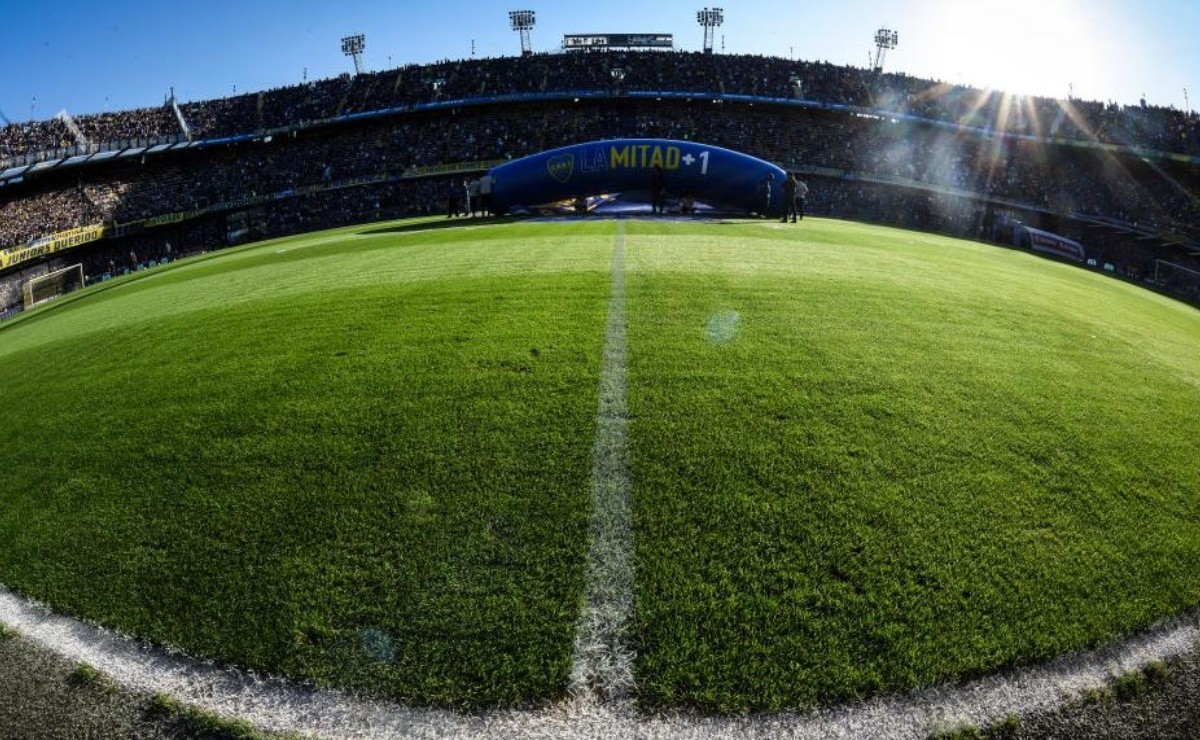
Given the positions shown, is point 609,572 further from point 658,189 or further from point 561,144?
point 561,144

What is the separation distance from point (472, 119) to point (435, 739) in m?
47.7

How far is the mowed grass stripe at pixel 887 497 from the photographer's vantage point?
9.59 feet

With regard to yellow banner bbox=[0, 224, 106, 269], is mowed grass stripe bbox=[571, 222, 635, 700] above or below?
below

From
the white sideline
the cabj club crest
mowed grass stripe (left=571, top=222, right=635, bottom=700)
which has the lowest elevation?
the white sideline

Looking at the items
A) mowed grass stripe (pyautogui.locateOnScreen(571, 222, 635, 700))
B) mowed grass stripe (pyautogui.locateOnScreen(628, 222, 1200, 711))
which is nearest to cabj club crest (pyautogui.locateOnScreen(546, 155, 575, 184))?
mowed grass stripe (pyautogui.locateOnScreen(628, 222, 1200, 711))

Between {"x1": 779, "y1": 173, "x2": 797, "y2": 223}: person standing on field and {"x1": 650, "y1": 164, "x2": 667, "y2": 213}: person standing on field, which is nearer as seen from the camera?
{"x1": 779, "y1": 173, "x2": 797, "y2": 223}: person standing on field

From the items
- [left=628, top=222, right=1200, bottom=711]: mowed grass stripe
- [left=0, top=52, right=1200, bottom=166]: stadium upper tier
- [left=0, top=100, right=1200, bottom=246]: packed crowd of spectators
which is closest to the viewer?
[left=628, top=222, right=1200, bottom=711]: mowed grass stripe

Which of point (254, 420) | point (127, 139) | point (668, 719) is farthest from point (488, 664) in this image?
point (127, 139)

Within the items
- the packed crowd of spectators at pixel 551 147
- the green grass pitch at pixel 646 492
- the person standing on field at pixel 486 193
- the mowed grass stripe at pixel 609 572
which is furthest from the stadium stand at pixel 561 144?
the mowed grass stripe at pixel 609 572

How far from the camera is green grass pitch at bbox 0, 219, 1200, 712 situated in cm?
298

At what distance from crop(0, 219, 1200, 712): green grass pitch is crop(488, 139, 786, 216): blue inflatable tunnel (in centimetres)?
1124

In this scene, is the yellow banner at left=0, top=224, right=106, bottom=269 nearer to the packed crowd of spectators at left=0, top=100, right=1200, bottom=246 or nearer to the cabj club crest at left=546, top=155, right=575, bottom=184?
the packed crowd of spectators at left=0, top=100, right=1200, bottom=246

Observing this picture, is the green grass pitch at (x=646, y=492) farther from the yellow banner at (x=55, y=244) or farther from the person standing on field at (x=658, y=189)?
the yellow banner at (x=55, y=244)

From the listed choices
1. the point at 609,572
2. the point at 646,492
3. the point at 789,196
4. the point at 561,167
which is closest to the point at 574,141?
the point at 561,167
